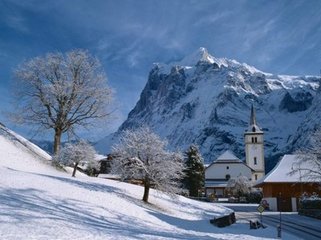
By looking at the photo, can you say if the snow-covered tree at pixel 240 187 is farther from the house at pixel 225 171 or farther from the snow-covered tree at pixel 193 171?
the snow-covered tree at pixel 193 171

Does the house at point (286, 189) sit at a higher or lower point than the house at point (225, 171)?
lower

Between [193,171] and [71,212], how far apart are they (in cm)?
6027

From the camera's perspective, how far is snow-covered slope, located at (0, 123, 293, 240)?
53.1 feet

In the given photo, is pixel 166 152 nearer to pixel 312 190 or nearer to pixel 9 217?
pixel 9 217

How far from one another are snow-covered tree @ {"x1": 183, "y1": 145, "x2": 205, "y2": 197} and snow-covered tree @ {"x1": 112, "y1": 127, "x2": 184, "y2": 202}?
45.4 meters

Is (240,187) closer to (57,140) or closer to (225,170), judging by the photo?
(225,170)

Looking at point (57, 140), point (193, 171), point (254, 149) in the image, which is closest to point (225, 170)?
point (254, 149)

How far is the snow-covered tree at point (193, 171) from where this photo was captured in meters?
80.9

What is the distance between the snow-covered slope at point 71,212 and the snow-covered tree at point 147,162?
1.76 m

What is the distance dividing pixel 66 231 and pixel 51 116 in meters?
26.7

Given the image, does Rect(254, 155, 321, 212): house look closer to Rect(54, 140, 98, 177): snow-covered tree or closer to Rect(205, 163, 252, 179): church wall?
Rect(54, 140, 98, 177): snow-covered tree

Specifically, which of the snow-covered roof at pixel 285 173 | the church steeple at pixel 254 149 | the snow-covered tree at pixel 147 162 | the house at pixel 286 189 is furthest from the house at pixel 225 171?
the snow-covered tree at pixel 147 162

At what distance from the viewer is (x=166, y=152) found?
35.0 m

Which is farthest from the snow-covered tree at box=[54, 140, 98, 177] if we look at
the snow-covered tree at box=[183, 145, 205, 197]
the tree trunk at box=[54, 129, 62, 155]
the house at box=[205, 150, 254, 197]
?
the house at box=[205, 150, 254, 197]
